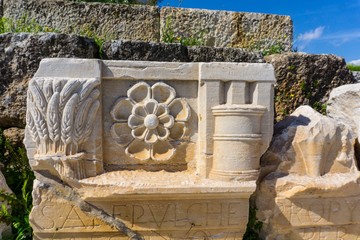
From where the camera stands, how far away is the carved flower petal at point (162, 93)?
2.37 m

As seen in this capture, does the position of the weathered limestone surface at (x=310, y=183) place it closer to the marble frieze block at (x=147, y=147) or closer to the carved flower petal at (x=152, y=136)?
the marble frieze block at (x=147, y=147)

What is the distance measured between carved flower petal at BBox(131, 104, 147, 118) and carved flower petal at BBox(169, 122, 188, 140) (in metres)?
0.25

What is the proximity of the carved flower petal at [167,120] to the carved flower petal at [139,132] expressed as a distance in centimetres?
14

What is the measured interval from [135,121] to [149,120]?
0.37 feet

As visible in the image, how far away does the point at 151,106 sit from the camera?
2.37m

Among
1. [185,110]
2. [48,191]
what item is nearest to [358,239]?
[185,110]

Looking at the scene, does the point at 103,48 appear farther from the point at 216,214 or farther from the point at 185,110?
the point at 216,214

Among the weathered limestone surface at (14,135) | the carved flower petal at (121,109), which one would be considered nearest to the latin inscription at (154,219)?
the carved flower petal at (121,109)

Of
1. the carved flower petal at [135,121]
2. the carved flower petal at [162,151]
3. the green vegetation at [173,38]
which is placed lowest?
the carved flower petal at [162,151]

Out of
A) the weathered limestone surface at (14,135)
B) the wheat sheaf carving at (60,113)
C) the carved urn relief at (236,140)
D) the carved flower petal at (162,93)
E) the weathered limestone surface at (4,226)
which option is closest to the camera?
the wheat sheaf carving at (60,113)

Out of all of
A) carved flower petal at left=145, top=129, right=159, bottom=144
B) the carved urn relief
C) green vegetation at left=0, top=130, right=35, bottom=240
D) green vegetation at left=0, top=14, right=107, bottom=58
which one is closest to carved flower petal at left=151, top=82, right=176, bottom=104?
carved flower petal at left=145, top=129, right=159, bottom=144

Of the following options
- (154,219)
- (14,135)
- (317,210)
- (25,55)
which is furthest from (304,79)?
(14,135)

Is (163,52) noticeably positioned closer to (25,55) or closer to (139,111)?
(139,111)

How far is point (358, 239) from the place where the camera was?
2666 mm
